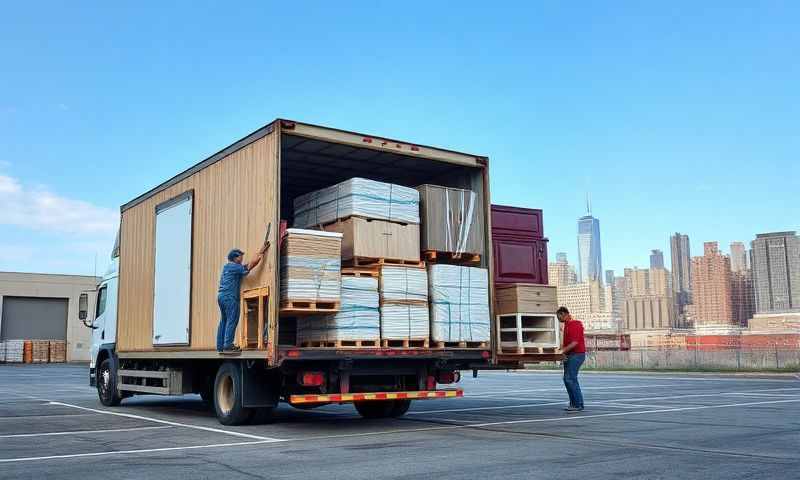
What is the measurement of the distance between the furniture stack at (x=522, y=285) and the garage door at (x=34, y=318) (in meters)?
51.3

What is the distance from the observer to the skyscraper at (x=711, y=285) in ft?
456

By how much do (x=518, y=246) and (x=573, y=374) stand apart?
2289mm

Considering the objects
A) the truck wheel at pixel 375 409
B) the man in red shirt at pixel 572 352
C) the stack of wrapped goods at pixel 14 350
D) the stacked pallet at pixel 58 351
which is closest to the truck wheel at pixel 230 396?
the truck wheel at pixel 375 409

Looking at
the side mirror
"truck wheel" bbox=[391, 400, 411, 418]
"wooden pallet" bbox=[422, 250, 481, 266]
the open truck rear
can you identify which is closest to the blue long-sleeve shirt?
the open truck rear

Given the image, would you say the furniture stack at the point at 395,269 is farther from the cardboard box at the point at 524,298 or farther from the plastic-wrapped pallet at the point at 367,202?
the cardboard box at the point at 524,298

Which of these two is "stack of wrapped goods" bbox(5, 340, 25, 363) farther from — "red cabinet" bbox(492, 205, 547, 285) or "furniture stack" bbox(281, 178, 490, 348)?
"red cabinet" bbox(492, 205, 547, 285)

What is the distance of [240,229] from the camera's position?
10422mm

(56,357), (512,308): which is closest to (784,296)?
(56,357)

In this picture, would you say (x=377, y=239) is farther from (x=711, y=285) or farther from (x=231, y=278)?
(x=711, y=285)

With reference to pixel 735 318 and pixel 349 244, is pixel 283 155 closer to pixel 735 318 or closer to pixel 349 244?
pixel 349 244

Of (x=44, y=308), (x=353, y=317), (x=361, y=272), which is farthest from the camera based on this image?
(x=44, y=308)

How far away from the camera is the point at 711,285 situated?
14100 centimetres

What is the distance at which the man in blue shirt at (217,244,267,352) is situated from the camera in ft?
33.1

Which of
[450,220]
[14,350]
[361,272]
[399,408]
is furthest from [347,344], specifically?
[14,350]
